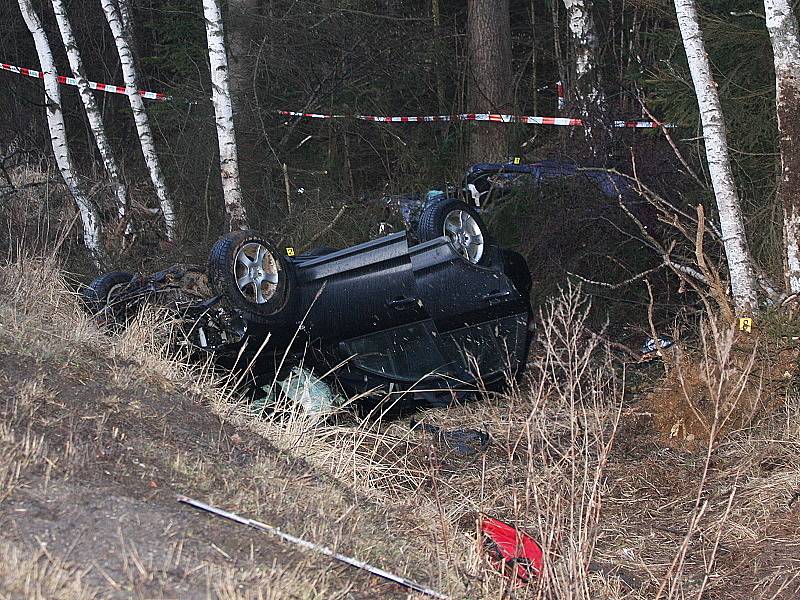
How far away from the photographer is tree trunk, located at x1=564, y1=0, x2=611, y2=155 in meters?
9.85

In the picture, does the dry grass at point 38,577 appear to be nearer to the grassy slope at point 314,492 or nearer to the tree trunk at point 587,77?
the grassy slope at point 314,492

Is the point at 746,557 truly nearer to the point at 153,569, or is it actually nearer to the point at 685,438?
the point at 685,438

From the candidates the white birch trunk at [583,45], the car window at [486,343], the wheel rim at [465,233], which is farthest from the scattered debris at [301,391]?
the white birch trunk at [583,45]

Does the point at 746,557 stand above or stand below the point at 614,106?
below

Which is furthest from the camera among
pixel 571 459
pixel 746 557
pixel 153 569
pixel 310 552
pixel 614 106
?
pixel 614 106

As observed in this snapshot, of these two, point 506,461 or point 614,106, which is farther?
point 614,106

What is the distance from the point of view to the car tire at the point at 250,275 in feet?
22.0

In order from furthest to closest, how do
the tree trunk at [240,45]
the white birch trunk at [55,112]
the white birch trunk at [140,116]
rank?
the tree trunk at [240,45] → the white birch trunk at [140,116] → the white birch trunk at [55,112]

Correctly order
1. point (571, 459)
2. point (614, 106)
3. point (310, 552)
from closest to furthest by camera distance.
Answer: point (310, 552) < point (571, 459) < point (614, 106)

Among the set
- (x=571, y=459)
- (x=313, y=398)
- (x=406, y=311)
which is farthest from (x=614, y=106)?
(x=571, y=459)

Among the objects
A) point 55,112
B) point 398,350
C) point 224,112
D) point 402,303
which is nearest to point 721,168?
point 402,303

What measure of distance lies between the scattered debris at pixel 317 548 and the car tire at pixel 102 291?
3464mm

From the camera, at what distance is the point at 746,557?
18.3 ft

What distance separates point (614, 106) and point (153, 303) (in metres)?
5.19
